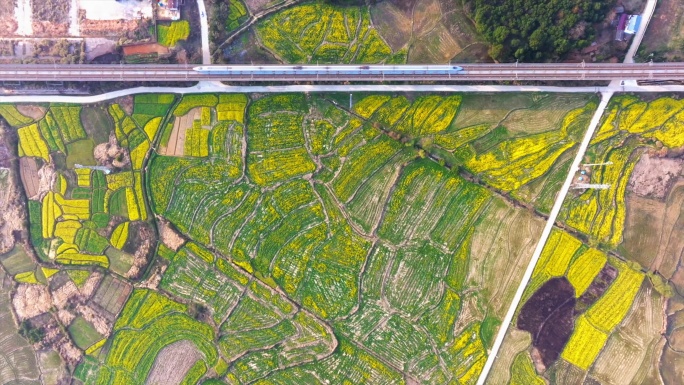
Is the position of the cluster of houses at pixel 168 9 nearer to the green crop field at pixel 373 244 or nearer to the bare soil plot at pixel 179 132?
the green crop field at pixel 373 244

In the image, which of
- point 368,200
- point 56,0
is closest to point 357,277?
point 368,200

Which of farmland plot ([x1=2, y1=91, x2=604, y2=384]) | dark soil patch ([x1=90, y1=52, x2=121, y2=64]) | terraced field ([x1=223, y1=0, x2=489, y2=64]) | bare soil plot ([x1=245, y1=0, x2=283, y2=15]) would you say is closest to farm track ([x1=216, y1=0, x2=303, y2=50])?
terraced field ([x1=223, y1=0, x2=489, y2=64])

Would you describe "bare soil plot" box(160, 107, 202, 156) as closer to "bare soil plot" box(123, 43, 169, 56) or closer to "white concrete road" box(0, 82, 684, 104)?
"white concrete road" box(0, 82, 684, 104)

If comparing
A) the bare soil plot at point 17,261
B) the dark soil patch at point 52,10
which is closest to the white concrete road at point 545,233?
the bare soil plot at point 17,261

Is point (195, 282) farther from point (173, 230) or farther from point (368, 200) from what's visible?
point (368, 200)

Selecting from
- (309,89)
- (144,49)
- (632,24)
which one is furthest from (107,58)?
(632,24)
